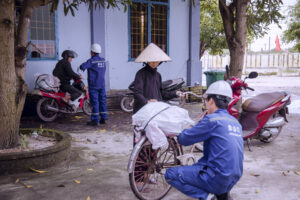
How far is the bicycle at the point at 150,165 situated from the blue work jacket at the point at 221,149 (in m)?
0.86

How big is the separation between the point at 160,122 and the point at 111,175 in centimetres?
166

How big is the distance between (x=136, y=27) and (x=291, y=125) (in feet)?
18.0

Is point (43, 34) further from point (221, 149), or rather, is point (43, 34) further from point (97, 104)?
point (221, 149)

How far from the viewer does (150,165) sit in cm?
373

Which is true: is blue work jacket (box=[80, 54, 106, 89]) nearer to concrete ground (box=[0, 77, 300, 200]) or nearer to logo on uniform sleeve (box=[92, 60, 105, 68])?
logo on uniform sleeve (box=[92, 60, 105, 68])

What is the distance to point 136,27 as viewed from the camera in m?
10.6

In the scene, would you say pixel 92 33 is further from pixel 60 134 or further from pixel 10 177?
pixel 10 177

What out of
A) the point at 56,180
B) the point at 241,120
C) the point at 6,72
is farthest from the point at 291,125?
the point at 6,72

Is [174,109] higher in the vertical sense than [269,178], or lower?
higher

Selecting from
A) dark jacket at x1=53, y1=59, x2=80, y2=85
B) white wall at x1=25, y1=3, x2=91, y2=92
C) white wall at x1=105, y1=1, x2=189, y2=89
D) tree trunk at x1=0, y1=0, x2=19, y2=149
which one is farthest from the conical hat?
white wall at x1=105, y1=1, x2=189, y2=89

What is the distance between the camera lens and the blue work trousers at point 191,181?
2.88m

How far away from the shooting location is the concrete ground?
13.0 feet

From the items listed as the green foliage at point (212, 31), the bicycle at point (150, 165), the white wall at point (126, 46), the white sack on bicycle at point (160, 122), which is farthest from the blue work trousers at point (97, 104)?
the green foliage at point (212, 31)

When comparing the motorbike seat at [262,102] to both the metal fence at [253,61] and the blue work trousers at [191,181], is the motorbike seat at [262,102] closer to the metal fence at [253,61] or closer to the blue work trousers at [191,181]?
the blue work trousers at [191,181]
